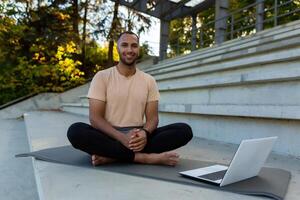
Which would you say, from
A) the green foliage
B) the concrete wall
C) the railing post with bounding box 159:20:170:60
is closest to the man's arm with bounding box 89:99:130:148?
the concrete wall

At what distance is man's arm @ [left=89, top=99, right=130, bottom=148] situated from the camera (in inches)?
70.7

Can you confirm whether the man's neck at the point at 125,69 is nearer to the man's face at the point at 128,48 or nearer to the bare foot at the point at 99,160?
the man's face at the point at 128,48

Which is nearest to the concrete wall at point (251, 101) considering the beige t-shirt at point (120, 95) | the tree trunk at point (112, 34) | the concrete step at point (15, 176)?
the beige t-shirt at point (120, 95)

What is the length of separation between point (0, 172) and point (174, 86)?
2131 mm

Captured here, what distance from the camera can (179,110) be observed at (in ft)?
10.9

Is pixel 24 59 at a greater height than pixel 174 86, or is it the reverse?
pixel 24 59

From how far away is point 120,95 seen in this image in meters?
1.95

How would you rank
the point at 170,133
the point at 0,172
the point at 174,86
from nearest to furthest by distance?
1. the point at 170,133
2. the point at 0,172
3. the point at 174,86

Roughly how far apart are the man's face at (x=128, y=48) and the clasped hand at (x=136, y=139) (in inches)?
16.8

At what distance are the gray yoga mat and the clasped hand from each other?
0.10m

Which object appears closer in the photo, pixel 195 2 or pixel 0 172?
pixel 0 172

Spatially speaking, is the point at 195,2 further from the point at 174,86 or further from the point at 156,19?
the point at 174,86

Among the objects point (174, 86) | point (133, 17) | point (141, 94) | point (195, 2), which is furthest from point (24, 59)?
point (141, 94)

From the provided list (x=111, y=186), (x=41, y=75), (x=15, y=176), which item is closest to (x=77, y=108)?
(x=41, y=75)
